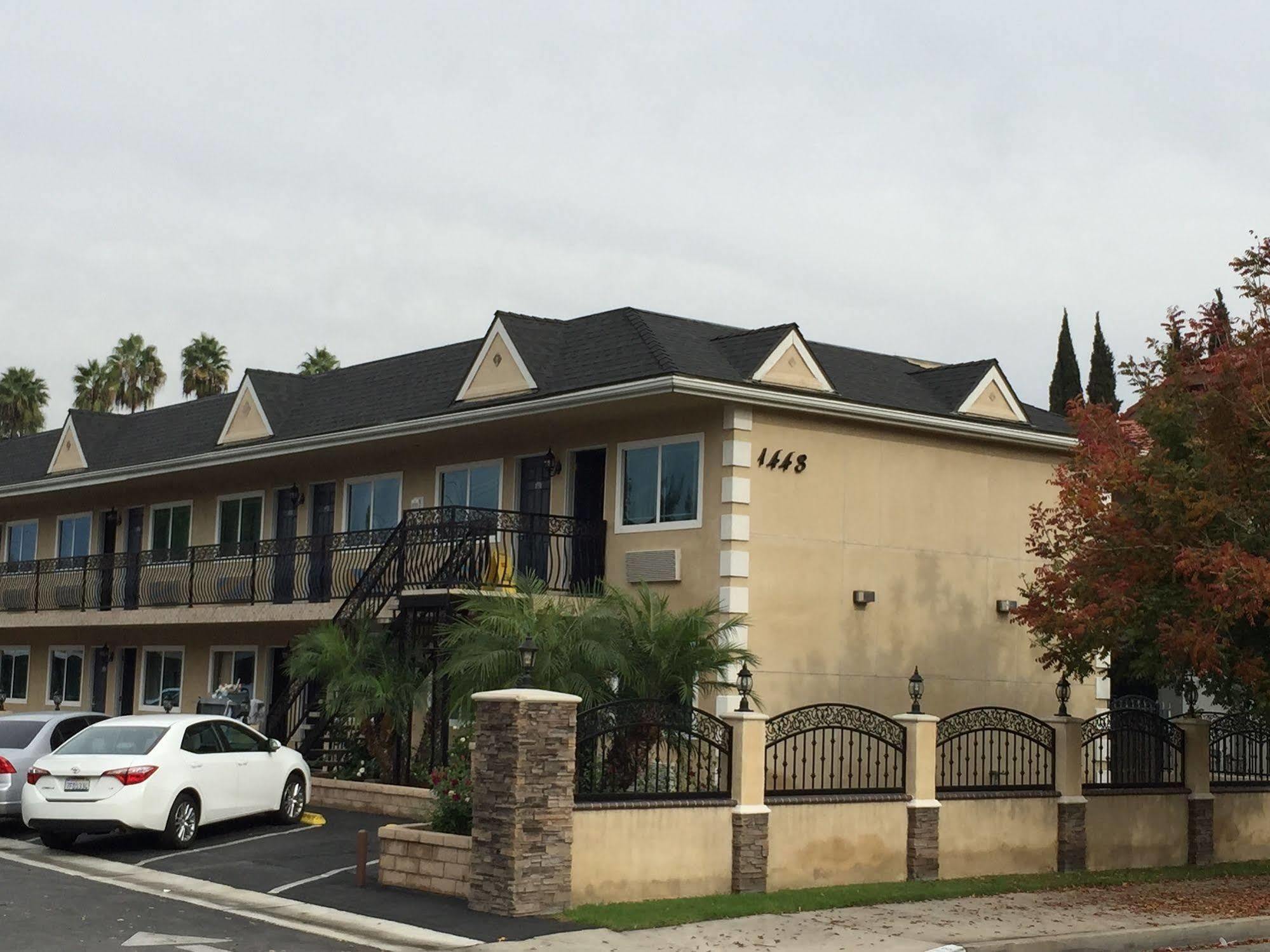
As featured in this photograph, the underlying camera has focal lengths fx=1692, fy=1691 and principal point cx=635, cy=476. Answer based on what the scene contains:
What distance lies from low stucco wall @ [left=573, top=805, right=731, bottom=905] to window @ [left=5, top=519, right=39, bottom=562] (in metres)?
28.0

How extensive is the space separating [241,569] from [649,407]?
1107cm

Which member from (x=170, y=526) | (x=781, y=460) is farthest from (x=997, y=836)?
(x=170, y=526)

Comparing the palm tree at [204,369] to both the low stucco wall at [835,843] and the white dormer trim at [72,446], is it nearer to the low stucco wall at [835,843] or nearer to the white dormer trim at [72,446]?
the white dormer trim at [72,446]

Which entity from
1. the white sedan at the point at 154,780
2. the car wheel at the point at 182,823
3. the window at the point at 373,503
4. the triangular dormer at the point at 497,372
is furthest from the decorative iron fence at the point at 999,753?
the window at the point at 373,503

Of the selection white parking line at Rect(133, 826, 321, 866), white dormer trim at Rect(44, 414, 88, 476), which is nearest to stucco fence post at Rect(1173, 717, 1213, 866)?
white parking line at Rect(133, 826, 321, 866)

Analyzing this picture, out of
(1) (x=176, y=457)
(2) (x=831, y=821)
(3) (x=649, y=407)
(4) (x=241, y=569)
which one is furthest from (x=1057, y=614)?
(1) (x=176, y=457)

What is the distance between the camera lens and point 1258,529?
1859cm

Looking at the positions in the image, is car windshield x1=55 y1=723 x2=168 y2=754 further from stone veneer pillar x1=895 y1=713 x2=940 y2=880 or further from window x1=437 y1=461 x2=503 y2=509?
stone veneer pillar x1=895 y1=713 x2=940 y2=880

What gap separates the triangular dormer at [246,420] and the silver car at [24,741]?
9.12 metres

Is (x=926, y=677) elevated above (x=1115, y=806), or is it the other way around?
(x=926, y=677)

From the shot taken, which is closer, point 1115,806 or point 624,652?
point 624,652

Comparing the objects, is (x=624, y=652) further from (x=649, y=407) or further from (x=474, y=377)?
(x=474, y=377)

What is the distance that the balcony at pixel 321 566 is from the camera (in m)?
24.4

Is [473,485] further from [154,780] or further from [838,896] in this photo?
[838,896]
